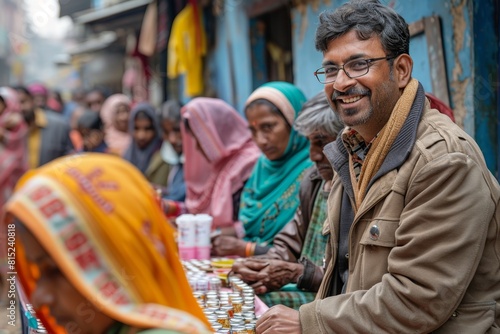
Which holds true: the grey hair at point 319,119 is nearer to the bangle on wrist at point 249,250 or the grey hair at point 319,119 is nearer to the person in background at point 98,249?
the bangle on wrist at point 249,250

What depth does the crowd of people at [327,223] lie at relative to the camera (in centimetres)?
143

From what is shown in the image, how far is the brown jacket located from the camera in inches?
80.6

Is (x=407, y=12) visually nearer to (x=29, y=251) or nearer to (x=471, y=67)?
(x=471, y=67)

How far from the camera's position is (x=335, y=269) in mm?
2664

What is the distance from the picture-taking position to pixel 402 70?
2.42m

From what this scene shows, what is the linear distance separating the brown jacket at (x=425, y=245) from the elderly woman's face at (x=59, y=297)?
3.15 feet

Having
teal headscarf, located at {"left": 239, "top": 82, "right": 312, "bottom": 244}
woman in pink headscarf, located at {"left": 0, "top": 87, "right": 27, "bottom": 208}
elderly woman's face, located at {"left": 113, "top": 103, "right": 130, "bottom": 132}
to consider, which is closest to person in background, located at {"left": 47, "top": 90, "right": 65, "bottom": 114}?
elderly woman's face, located at {"left": 113, "top": 103, "right": 130, "bottom": 132}

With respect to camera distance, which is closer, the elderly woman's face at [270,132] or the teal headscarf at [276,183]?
the teal headscarf at [276,183]

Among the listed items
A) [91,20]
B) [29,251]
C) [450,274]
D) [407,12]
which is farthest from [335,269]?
[91,20]

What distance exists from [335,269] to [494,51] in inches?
70.3

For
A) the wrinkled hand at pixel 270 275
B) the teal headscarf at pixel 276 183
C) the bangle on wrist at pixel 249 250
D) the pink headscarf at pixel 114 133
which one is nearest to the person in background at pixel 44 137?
the pink headscarf at pixel 114 133

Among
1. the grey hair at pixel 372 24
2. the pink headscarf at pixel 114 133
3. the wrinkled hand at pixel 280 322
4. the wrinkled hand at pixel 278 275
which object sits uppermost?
the grey hair at pixel 372 24

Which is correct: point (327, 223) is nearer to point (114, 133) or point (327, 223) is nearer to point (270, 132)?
point (270, 132)

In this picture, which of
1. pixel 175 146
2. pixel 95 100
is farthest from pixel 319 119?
pixel 95 100
